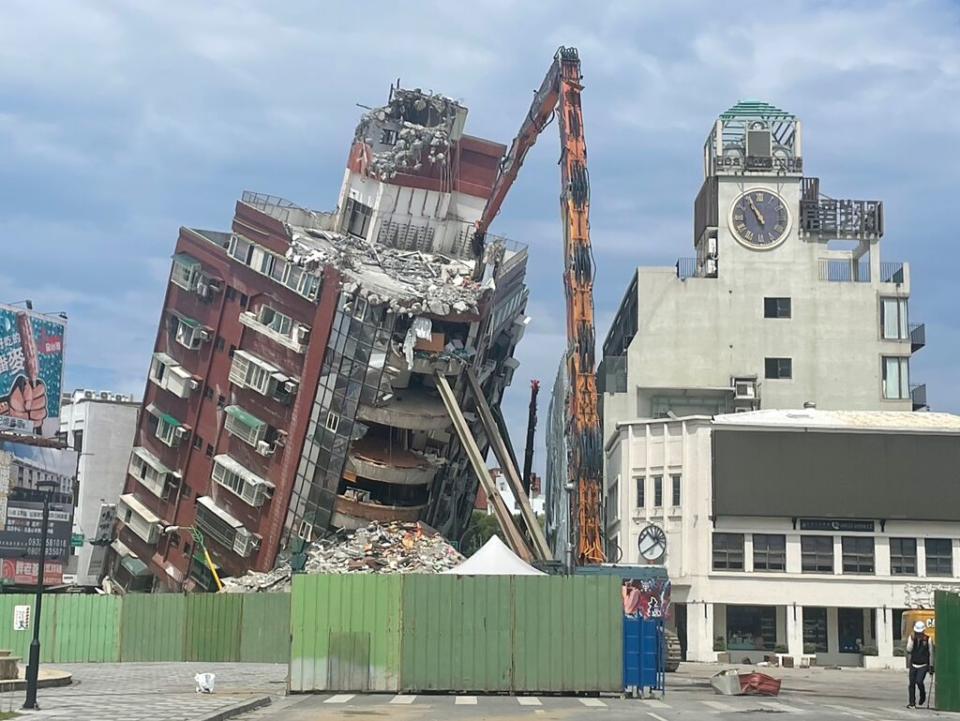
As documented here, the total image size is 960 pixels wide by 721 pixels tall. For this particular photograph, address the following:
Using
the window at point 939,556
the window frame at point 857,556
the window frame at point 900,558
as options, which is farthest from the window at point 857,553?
the window at point 939,556

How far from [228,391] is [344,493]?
27.8 feet

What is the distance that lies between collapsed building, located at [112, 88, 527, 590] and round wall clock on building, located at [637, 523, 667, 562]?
1193 cm

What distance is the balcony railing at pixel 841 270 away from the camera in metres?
83.9

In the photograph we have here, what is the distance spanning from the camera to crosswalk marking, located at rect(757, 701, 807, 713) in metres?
28.2

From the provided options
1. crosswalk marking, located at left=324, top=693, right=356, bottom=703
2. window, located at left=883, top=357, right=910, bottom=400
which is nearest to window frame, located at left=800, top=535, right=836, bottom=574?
window, located at left=883, top=357, right=910, bottom=400

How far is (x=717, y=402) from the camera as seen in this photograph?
274 ft

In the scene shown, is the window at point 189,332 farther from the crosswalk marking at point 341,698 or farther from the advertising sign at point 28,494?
the crosswalk marking at point 341,698

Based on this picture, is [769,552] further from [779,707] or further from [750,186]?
[779,707]

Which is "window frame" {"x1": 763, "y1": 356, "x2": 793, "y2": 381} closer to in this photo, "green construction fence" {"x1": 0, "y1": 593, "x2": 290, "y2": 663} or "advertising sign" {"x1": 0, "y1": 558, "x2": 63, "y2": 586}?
"green construction fence" {"x1": 0, "y1": 593, "x2": 290, "y2": 663}

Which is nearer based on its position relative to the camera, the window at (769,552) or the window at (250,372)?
the window at (769,552)

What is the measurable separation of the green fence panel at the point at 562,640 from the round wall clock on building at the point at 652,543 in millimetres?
35291

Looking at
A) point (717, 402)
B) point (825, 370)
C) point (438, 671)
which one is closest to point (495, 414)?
point (717, 402)

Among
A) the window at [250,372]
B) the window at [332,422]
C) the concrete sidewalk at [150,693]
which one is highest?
the window at [250,372]

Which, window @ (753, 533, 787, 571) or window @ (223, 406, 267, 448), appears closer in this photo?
window @ (753, 533, 787, 571)
